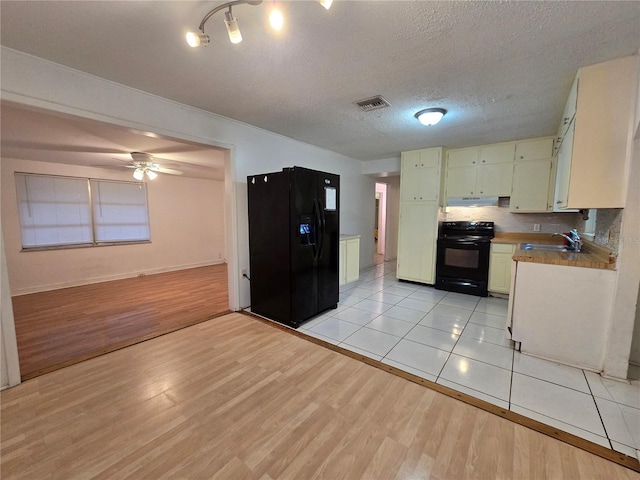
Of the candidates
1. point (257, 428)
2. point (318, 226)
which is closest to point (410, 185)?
point (318, 226)

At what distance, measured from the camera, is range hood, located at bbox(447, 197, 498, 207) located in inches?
166

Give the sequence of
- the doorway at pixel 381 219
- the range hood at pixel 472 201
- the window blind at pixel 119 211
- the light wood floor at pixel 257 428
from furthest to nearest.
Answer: the doorway at pixel 381 219 < the window blind at pixel 119 211 < the range hood at pixel 472 201 < the light wood floor at pixel 257 428

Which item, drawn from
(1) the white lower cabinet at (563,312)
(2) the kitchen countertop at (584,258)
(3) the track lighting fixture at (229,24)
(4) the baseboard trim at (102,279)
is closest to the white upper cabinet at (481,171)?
(2) the kitchen countertop at (584,258)

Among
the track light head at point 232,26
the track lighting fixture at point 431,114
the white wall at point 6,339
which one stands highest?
the track lighting fixture at point 431,114

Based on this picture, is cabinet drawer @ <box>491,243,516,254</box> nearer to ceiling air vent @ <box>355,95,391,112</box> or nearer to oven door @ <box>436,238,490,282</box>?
oven door @ <box>436,238,490,282</box>

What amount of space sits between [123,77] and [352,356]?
128 inches

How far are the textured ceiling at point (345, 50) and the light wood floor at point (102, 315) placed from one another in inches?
101

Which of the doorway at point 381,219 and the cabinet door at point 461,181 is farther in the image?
the doorway at point 381,219

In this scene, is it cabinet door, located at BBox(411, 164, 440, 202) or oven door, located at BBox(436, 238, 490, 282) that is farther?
cabinet door, located at BBox(411, 164, 440, 202)

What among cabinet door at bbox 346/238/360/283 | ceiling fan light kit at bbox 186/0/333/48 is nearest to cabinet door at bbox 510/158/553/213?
cabinet door at bbox 346/238/360/283

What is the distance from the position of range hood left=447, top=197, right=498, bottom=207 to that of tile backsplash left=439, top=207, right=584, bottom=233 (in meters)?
0.25

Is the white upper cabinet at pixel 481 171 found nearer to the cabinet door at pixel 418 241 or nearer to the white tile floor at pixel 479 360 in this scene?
the cabinet door at pixel 418 241

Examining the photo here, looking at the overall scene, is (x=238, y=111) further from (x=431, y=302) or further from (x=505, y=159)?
(x=505, y=159)

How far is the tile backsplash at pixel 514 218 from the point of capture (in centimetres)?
399
